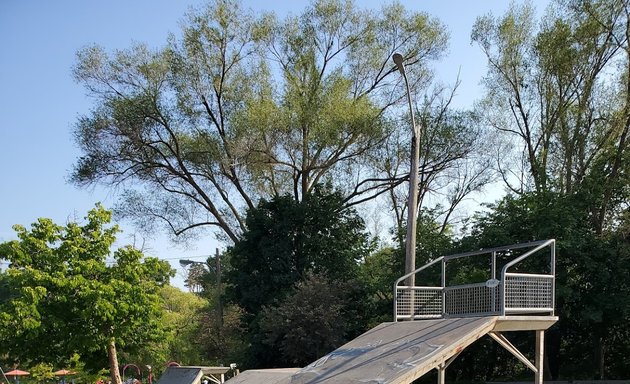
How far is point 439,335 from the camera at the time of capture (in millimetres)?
12945

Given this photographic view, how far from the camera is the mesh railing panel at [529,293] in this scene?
43.4 ft

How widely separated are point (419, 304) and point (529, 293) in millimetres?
2892

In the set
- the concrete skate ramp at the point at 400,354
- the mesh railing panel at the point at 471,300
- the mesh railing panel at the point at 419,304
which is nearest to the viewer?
the concrete skate ramp at the point at 400,354

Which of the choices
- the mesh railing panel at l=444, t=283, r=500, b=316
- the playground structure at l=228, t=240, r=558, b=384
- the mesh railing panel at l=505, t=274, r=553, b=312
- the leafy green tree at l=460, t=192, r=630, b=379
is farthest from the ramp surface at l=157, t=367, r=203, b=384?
the leafy green tree at l=460, t=192, r=630, b=379

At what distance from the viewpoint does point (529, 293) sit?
1354cm

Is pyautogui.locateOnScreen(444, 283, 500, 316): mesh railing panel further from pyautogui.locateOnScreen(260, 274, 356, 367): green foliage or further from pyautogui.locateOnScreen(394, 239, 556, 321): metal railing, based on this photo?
pyautogui.locateOnScreen(260, 274, 356, 367): green foliage

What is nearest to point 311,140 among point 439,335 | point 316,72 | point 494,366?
point 316,72

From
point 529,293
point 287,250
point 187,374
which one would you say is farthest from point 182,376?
point 287,250

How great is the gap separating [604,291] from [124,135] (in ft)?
73.7

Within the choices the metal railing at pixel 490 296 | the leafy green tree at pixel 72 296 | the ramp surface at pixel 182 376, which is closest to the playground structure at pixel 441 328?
the metal railing at pixel 490 296

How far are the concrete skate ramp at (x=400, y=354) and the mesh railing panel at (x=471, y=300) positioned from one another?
18.6 inches

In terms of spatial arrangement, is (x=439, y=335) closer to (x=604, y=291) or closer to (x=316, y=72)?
(x=604, y=291)

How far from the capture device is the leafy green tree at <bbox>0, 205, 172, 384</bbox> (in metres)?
24.1

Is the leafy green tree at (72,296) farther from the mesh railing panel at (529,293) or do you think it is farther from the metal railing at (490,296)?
the mesh railing panel at (529,293)
